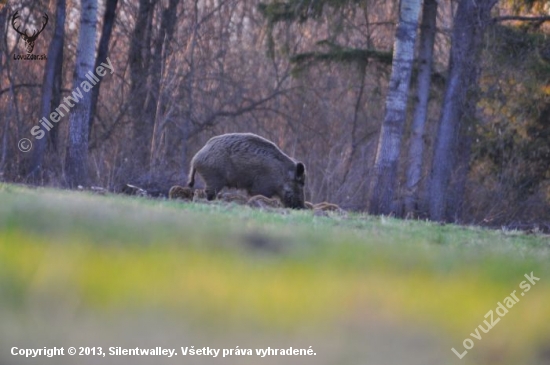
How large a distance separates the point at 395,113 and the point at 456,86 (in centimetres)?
637

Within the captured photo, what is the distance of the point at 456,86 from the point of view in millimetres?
23844

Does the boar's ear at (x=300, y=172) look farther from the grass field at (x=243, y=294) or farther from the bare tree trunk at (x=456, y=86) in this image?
the grass field at (x=243, y=294)

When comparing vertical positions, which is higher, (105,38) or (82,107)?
(105,38)

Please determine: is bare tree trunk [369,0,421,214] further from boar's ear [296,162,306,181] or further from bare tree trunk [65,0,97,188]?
bare tree trunk [65,0,97,188]

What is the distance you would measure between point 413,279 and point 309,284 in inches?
31.9

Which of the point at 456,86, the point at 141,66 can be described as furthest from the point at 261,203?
the point at 141,66

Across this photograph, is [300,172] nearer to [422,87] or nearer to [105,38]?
[422,87]

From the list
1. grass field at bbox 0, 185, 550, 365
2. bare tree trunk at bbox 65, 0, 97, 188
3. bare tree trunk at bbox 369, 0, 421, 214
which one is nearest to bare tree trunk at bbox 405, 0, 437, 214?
bare tree trunk at bbox 369, 0, 421, 214

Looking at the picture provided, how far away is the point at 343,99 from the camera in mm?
31656

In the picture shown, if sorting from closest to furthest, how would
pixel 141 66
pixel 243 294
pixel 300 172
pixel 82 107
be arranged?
pixel 243 294 < pixel 300 172 < pixel 82 107 < pixel 141 66

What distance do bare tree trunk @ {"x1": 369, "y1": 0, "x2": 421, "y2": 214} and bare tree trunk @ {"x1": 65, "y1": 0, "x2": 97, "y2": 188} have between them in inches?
222

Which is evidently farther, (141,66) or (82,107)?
(141,66)

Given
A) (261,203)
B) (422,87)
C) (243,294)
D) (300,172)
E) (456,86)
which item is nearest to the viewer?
(243,294)

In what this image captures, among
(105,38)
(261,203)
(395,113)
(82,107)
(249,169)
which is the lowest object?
(261,203)
